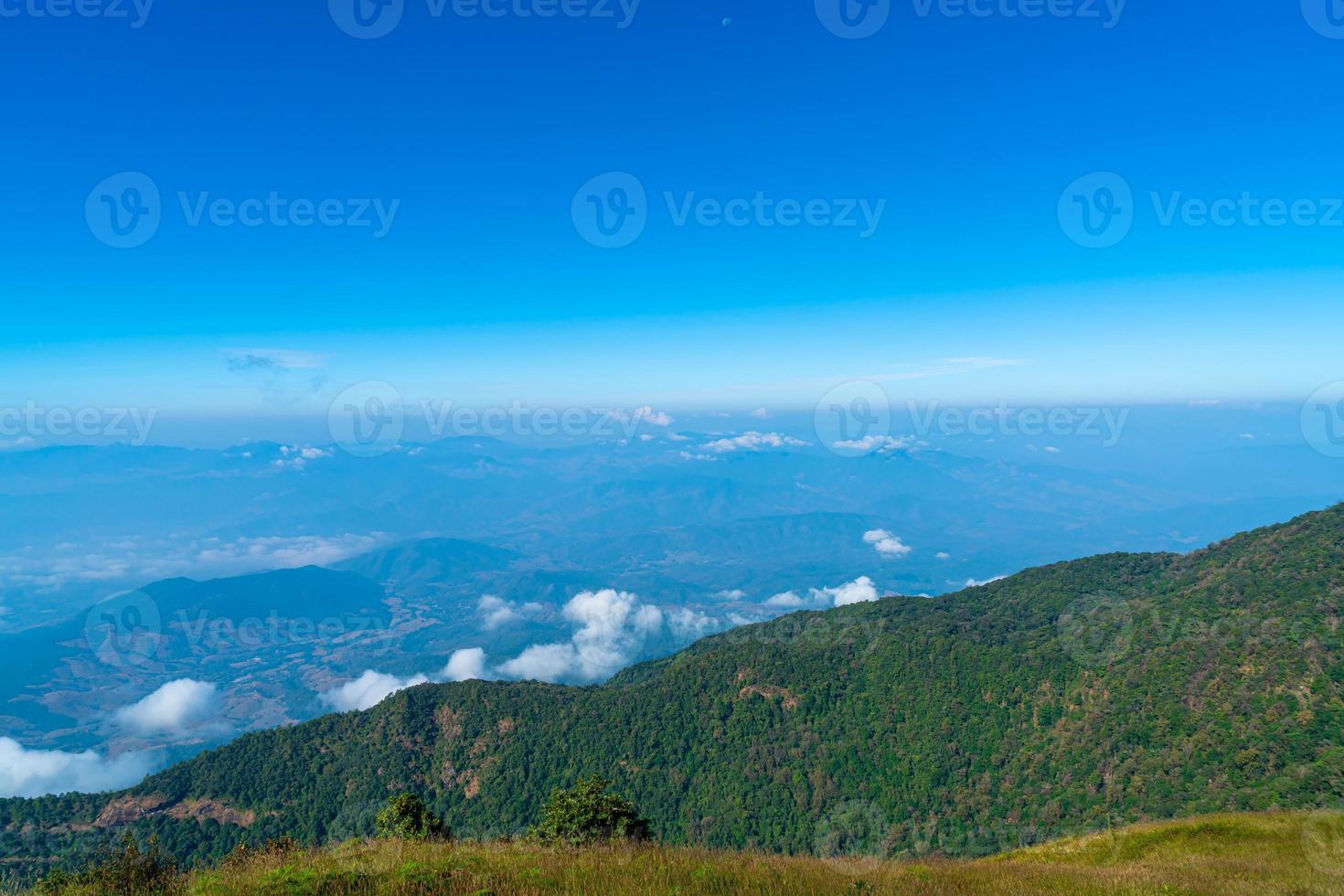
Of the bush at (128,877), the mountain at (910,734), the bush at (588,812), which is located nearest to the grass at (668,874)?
the bush at (128,877)

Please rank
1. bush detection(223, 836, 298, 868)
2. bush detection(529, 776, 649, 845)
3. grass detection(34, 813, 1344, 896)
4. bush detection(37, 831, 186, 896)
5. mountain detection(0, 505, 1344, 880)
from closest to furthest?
1. bush detection(37, 831, 186, 896)
2. grass detection(34, 813, 1344, 896)
3. bush detection(223, 836, 298, 868)
4. bush detection(529, 776, 649, 845)
5. mountain detection(0, 505, 1344, 880)

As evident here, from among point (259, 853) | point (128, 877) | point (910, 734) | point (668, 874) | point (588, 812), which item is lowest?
point (910, 734)

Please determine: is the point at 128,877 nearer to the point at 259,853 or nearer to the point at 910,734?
the point at 259,853

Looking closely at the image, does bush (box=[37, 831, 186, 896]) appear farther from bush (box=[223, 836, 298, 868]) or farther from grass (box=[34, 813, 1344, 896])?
bush (box=[223, 836, 298, 868])

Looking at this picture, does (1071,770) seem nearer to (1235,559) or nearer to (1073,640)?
(1073,640)

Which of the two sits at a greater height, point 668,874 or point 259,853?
point 668,874

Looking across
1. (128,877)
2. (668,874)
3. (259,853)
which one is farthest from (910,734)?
(128,877)

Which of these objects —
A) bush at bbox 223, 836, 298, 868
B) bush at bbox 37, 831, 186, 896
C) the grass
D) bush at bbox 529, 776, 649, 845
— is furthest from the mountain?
bush at bbox 37, 831, 186, 896
